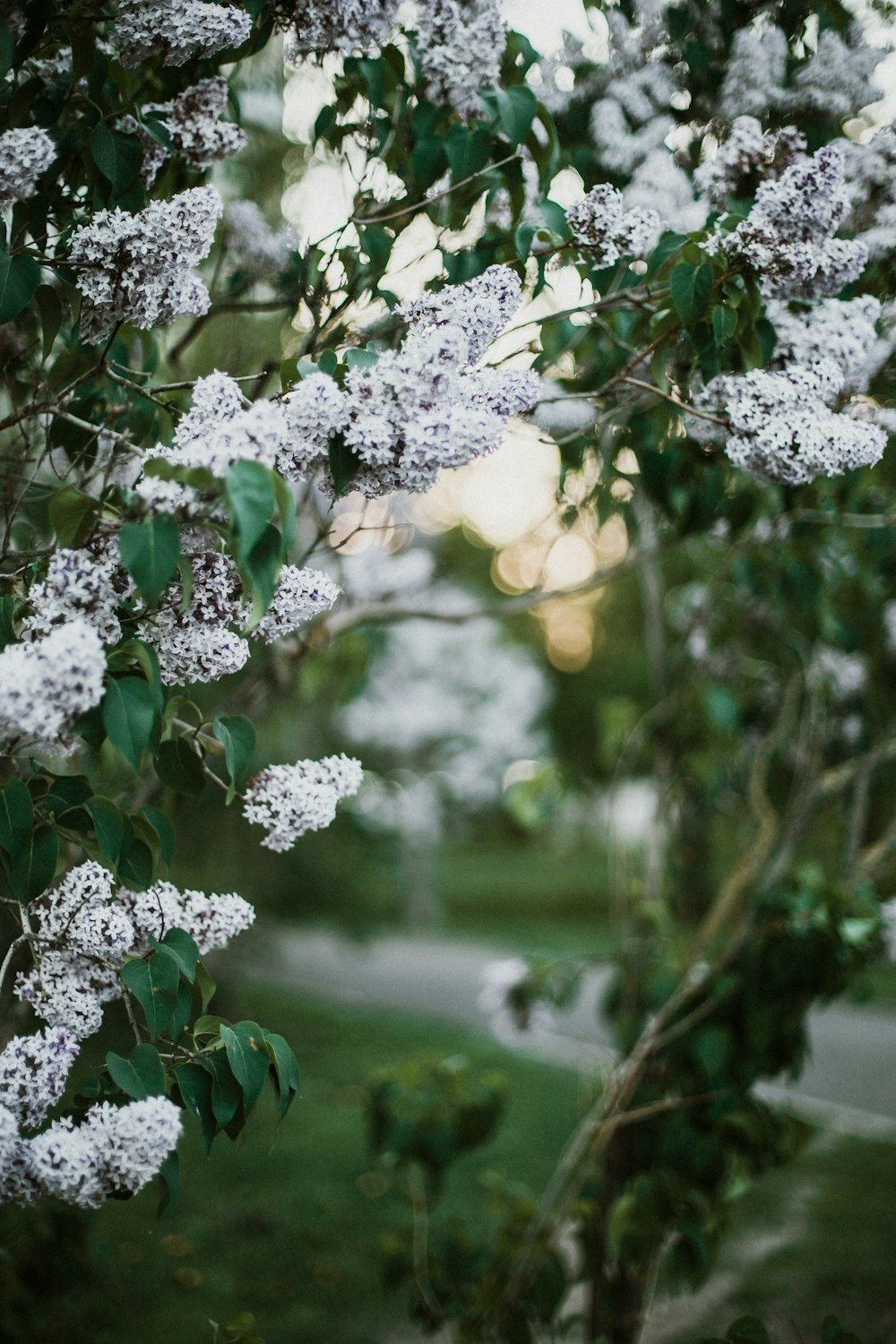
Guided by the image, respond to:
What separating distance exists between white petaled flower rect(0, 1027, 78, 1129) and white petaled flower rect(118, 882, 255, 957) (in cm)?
18

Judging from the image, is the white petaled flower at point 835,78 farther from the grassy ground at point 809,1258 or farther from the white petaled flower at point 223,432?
the grassy ground at point 809,1258

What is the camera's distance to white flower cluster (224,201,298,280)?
2539 millimetres

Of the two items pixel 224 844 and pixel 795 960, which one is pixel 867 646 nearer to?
pixel 795 960

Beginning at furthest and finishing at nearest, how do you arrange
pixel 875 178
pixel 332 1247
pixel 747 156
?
1. pixel 332 1247
2. pixel 875 178
3. pixel 747 156

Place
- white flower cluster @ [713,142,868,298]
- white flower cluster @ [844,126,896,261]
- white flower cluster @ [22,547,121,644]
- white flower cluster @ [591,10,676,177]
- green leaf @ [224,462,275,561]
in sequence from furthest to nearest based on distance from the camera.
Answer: white flower cluster @ [591,10,676,177] < white flower cluster @ [844,126,896,261] < white flower cluster @ [713,142,868,298] < white flower cluster @ [22,547,121,644] < green leaf @ [224,462,275,561]

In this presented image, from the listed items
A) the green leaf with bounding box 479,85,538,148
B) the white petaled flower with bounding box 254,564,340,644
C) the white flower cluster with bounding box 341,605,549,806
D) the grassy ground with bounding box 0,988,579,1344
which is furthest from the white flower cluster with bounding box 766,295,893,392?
the white flower cluster with bounding box 341,605,549,806

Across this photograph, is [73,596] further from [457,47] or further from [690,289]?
[457,47]

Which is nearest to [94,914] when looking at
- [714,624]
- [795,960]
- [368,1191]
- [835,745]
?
[795,960]

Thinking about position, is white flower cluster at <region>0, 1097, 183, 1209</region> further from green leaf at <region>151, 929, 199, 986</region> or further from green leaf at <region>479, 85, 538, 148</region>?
green leaf at <region>479, 85, 538, 148</region>

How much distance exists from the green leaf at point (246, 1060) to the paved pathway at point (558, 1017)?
6.63ft

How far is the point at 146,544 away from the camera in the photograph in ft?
3.92

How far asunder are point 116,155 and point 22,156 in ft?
0.64

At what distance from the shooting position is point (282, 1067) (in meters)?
1.47

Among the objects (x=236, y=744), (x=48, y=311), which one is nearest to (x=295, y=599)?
(x=236, y=744)
